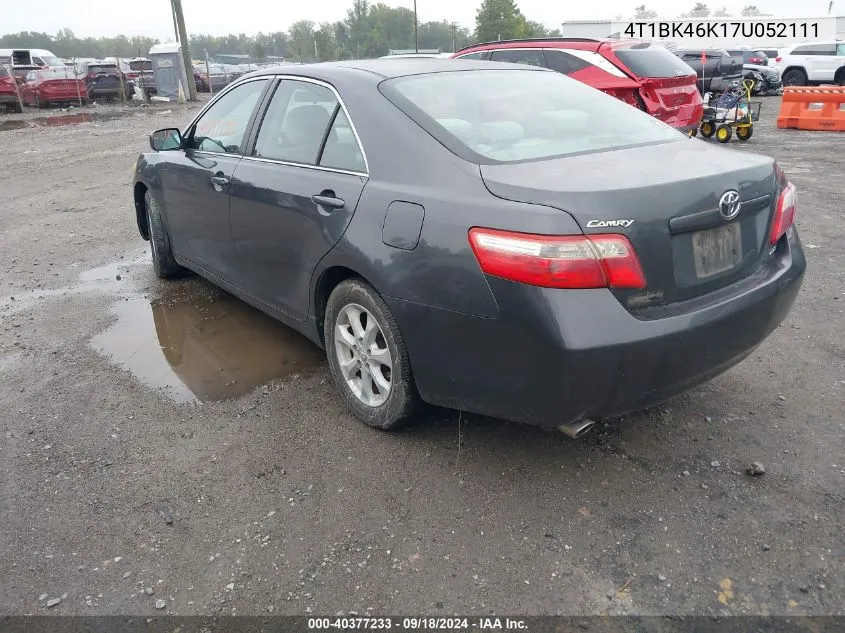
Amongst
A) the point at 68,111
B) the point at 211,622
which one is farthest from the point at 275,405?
the point at 68,111

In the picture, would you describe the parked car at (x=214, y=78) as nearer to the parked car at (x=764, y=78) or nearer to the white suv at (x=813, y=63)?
the parked car at (x=764, y=78)

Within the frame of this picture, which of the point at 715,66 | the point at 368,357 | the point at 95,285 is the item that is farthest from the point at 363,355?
the point at 715,66

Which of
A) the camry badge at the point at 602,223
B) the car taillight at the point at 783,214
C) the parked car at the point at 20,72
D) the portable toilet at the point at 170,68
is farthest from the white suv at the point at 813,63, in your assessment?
the parked car at the point at 20,72

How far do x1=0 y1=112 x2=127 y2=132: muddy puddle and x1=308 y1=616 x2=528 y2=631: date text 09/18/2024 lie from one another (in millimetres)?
20655

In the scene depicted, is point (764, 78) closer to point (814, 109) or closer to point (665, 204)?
→ point (814, 109)

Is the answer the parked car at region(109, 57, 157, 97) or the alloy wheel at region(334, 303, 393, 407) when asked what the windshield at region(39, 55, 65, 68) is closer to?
the parked car at region(109, 57, 157, 97)

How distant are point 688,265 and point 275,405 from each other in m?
2.18

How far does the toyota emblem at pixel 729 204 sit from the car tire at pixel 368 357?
4.46 feet

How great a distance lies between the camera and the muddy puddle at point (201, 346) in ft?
13.1

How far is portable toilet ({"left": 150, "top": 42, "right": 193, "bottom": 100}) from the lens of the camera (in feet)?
90.9

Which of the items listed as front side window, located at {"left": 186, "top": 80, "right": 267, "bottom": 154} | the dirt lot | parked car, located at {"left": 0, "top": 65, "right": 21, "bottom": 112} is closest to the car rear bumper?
the dirt lot

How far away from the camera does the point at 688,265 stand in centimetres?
258

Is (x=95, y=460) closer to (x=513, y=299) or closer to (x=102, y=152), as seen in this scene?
(x=513, y=299)

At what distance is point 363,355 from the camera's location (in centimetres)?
327
